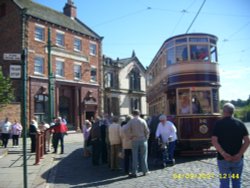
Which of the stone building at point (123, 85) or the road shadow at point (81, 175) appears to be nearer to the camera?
the road shadow at point (81, 175)

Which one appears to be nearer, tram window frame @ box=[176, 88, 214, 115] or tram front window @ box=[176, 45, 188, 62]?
tram window frame @ box=[176, 88, 214, 115]

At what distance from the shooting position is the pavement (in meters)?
8.41

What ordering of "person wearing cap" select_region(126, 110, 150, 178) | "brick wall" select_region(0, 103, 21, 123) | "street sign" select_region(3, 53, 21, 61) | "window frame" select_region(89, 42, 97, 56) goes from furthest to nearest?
"window frame" select_region(89, 42, 97, 56) → "brick wall" select_region(0, 103, 21, 123) → "person wearing cap" select_region(126, 110, 150, 178) → "street sign" select_region(3, 53, 21, 61)

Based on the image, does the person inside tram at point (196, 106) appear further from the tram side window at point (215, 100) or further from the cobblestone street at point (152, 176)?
the cobblestone street at point (152, 176)

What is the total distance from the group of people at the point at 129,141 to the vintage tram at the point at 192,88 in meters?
1.79

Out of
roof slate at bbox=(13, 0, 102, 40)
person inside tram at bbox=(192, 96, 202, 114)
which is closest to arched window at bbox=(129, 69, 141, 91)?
roof slate at bbox=(13, 0, 102, 40)

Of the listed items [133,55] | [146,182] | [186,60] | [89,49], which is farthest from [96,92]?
[146,182]

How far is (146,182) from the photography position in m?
8.59

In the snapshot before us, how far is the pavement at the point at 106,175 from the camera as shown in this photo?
841 cm

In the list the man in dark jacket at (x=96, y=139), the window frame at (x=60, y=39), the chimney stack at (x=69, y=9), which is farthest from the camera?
the chimney stack at (x=69, y=9)

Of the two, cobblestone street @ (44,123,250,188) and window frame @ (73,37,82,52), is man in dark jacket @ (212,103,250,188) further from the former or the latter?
window frame @ (73,37,82,52)

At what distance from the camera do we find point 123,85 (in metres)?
47.9

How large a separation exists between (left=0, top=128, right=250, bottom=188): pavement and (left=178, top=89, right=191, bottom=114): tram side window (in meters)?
1.84

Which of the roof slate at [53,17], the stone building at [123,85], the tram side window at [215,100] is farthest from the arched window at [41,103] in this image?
the tram side window at [215,100]
